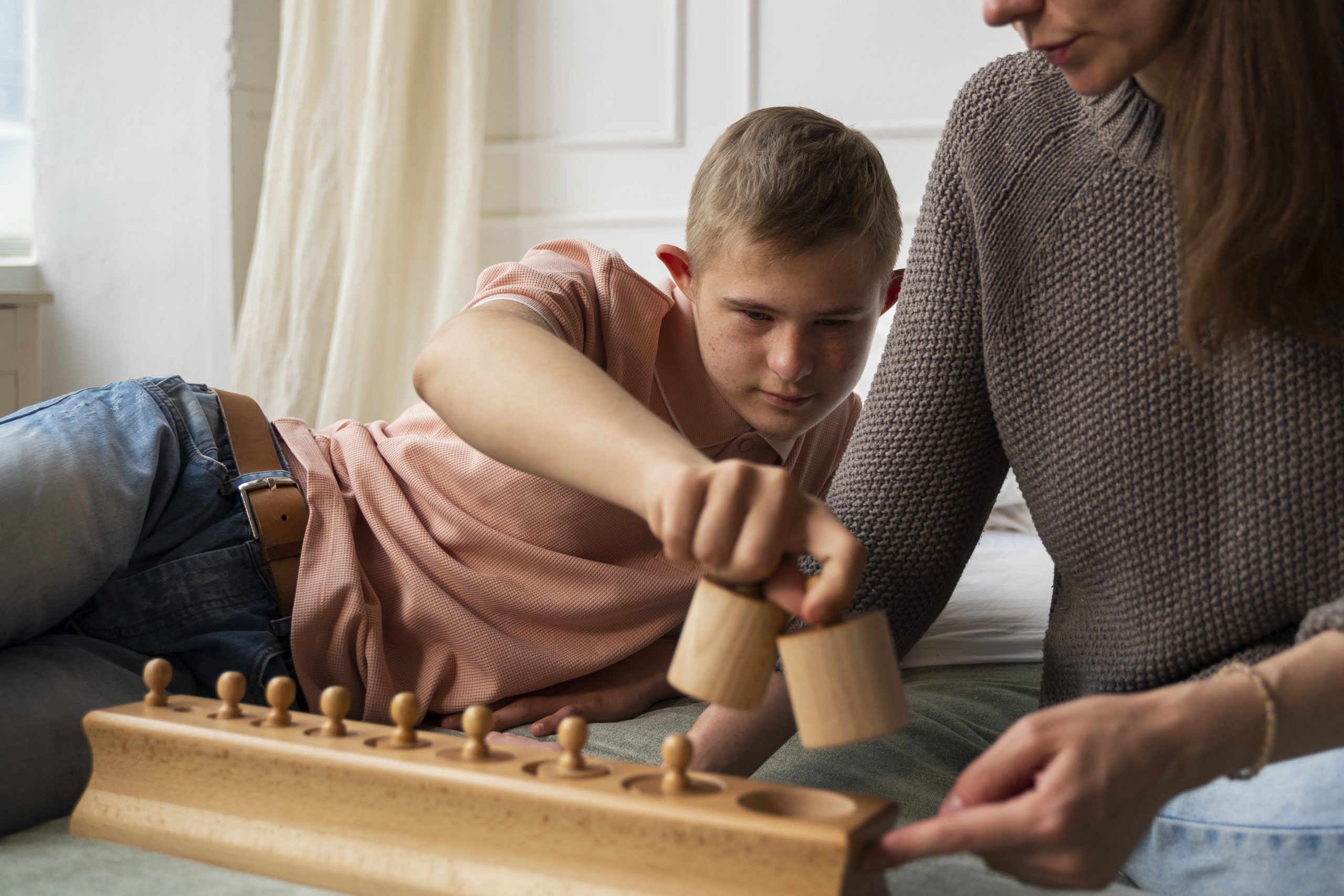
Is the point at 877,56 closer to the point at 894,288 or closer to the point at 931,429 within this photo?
the point at 894,288

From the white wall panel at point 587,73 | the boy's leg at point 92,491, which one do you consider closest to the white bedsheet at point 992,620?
the boy's leg at point 92,491

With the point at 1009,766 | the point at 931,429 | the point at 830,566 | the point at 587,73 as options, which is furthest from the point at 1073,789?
the point at 587,73

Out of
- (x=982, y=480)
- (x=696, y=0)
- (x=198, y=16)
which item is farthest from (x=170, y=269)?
(x=982, y=480)

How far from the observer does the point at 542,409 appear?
0.75 m

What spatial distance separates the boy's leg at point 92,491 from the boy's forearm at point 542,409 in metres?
0.37

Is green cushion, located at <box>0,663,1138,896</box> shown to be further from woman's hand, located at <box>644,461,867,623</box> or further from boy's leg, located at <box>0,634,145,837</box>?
woman's hand, located at <box>644,461,867,623</box>

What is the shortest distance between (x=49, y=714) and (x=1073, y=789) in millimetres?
757

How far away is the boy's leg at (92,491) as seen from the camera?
3.26 ft

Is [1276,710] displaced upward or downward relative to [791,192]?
downward

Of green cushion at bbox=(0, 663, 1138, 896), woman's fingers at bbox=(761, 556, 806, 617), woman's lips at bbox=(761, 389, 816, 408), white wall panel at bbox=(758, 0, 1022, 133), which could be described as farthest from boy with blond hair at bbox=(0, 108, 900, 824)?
white wall panel at bbox=(758, 0, 1022, 133)

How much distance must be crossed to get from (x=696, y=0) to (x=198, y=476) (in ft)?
5.25

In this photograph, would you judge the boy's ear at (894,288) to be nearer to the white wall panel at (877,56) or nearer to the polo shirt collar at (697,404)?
the polo shirt collar at (697,404)

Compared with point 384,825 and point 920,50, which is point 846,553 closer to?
point 384,825

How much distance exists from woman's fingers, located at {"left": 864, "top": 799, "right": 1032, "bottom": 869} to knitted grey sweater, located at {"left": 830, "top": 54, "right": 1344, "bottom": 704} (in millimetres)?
279
